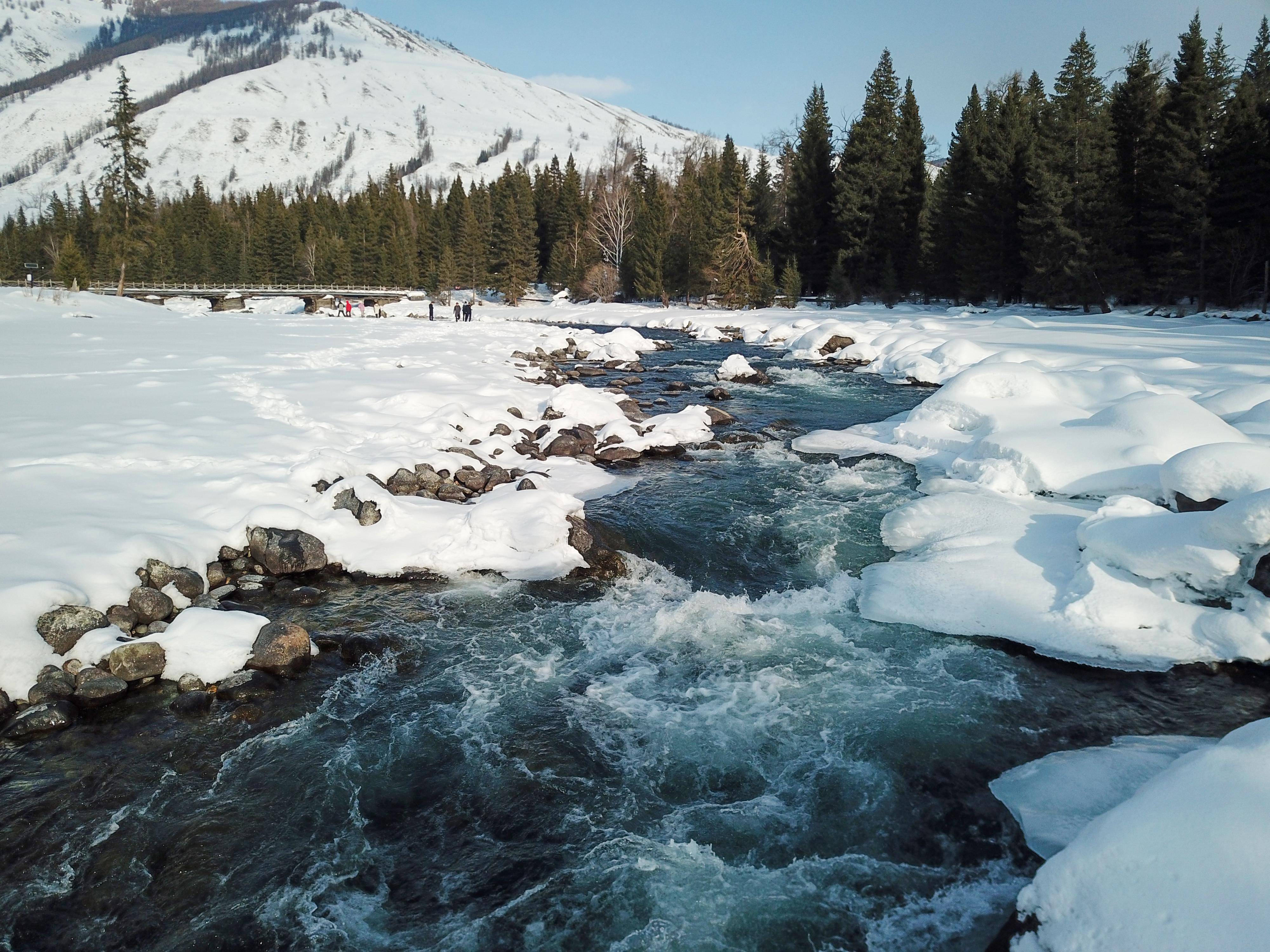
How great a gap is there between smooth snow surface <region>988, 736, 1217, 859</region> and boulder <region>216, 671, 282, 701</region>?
627 centimetres

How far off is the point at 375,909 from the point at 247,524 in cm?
605

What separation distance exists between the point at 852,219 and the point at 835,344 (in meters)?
21.4

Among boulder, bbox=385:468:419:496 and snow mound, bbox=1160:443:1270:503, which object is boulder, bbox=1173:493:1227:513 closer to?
snow mound, bbox=1160:443:1270:503

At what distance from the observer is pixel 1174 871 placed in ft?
11.6

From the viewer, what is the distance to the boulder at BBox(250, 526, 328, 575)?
8906 millimetres

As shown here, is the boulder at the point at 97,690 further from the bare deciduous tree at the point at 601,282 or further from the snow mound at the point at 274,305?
the bare deciduous tree at the point at 601,282

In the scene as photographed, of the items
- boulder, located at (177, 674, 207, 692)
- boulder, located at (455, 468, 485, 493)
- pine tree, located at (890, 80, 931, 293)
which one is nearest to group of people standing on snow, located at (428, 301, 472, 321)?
pine tree, located at (890, 80, 931, 293)

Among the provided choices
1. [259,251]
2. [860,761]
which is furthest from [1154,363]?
[259,251]

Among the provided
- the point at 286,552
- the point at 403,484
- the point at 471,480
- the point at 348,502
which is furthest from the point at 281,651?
the point at 471,480

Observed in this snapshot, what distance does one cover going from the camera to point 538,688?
6809 millimetres

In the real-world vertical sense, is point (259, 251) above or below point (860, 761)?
above

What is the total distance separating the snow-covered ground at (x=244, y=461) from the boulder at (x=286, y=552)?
0.20 m

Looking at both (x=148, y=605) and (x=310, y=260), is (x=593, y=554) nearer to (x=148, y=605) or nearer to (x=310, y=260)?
(x=148, y=605)

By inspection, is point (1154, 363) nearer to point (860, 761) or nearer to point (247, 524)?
point (860, 761)
